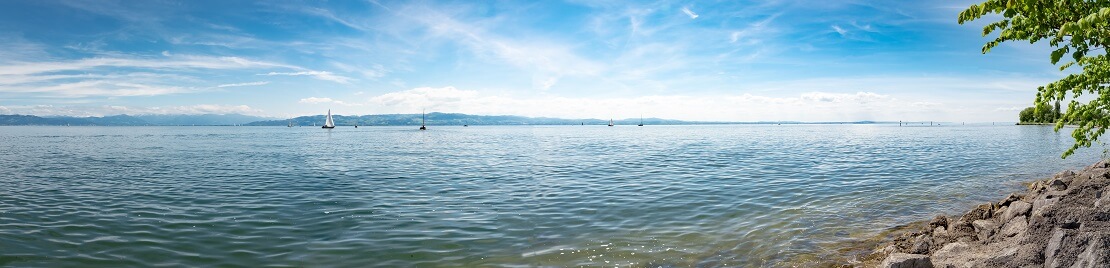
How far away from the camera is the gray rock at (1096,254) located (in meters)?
7.75

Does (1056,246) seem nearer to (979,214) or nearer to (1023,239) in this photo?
(1023,239)

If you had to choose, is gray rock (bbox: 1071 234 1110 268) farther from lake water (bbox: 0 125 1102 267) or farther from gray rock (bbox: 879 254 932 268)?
lake water (bbox: 0 125 1102 267)

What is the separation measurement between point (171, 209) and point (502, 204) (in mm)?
12175

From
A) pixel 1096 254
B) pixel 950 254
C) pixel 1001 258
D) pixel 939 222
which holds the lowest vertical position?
pixel 939 222

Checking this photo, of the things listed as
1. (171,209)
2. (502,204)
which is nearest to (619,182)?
(502,204)

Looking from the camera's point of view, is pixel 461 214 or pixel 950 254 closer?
pixel 950 254

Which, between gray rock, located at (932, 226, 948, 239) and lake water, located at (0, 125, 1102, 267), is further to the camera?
lake water, located at (0, 125, 1102, 267)

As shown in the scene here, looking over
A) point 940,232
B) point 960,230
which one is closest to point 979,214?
point 960,230

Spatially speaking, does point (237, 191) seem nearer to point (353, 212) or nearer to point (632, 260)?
point (353, 212)

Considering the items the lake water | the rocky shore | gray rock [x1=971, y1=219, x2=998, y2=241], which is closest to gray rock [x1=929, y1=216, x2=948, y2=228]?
the rocky shore

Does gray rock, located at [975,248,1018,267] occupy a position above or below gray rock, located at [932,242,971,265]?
above

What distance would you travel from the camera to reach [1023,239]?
10.3 meters

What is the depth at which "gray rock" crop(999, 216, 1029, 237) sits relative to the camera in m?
11.2

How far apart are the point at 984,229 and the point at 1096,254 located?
5262 millimetres
